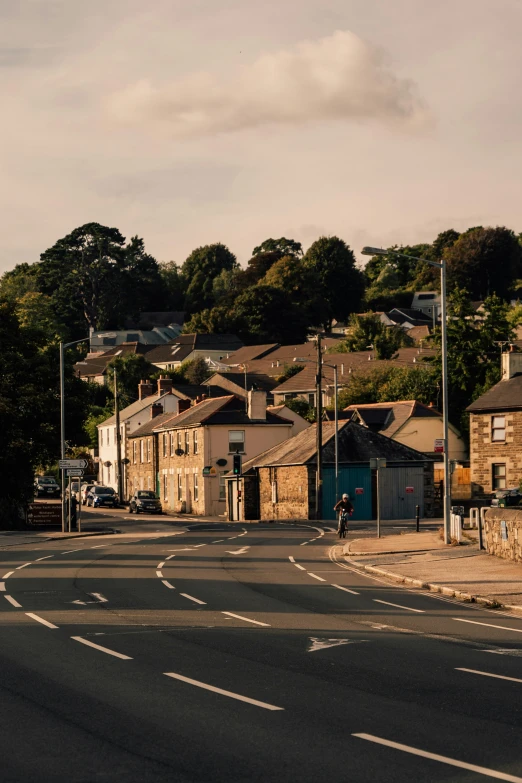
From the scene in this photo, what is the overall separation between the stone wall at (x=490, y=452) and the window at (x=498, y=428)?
184 millimetres

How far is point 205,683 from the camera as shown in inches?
504

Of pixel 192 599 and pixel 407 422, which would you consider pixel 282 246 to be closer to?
pixel 407 422

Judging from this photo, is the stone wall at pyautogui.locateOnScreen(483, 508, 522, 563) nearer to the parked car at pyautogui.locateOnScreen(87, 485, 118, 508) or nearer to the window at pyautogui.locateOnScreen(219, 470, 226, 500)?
the window at pyautogui.locateOnScreen(219, 470, 226, 500)

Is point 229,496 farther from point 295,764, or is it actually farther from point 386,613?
point 295,764

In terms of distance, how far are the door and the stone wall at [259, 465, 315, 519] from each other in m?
4.28

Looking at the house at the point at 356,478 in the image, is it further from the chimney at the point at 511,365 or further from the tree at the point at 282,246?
the tree at the point at 282,246

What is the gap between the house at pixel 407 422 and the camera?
3201 inches

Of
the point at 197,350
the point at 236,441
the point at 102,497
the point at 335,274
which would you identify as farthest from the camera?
the point at 335,274

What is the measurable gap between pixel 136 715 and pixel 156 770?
214 centimetres

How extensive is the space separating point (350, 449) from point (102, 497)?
2744cm

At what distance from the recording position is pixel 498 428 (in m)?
68.8

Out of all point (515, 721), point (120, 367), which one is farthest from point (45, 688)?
point (120, 367)

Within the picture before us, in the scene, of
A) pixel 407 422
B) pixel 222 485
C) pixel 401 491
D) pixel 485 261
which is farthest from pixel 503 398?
pixel 485 261

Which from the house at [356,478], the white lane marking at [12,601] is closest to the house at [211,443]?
the house at [356,478]
